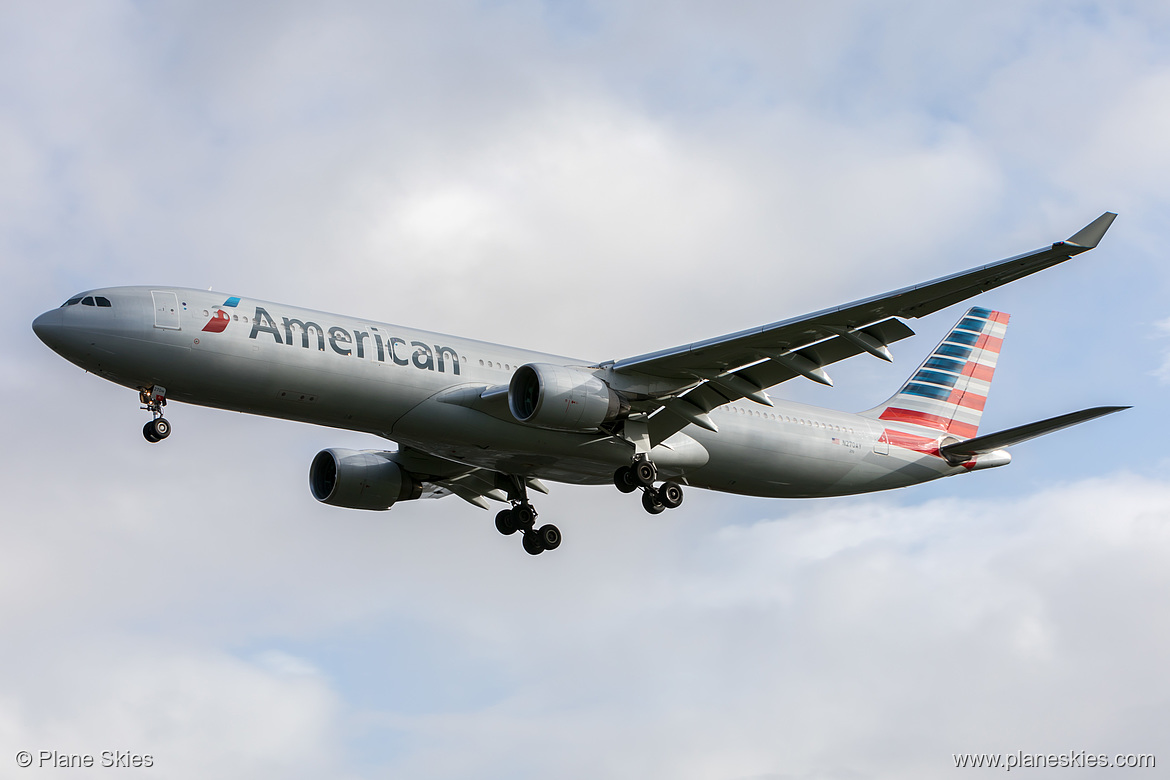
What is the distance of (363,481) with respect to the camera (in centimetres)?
3491

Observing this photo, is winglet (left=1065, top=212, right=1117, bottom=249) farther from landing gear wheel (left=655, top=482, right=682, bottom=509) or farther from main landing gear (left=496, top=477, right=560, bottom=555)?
main landing gear (left=496, top=477, right=560, bottom=555)

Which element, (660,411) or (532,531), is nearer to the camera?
(660,411)

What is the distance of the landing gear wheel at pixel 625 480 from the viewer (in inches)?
1228

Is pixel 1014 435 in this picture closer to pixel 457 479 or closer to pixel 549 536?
pixel 549 536

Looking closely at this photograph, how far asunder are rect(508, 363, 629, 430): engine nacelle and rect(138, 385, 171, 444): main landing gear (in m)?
7.81

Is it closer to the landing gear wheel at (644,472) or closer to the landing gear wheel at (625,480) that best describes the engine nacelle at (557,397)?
the landing gear wheel at (644,472)

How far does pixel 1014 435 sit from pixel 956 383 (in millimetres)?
6458

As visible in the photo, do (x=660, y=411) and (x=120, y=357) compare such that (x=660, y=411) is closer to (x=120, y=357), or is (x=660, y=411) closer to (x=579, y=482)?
(x=579, y=482)

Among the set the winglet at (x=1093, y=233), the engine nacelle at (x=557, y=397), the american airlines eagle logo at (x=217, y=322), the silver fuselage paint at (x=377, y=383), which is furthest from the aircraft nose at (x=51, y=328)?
the winglet at (x=1093, y=233)

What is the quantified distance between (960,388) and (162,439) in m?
25.1

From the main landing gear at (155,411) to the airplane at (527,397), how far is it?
0.08ft

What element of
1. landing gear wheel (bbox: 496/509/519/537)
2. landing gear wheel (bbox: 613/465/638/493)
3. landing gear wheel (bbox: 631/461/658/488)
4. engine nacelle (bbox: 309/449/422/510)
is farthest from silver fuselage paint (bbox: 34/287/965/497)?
engine nacelle (bbox: 309/449/422/510)

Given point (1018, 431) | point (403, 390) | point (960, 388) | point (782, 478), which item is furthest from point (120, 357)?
point (960, 388)

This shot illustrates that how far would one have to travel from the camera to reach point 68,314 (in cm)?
2667
